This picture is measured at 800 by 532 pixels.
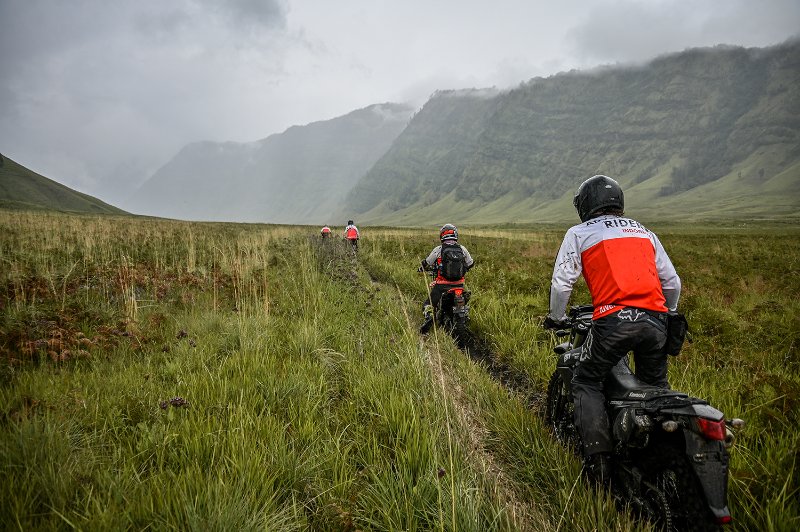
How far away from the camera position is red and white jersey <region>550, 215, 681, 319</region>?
2857 mm

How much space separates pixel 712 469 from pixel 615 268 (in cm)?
147

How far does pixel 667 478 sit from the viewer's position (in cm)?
238

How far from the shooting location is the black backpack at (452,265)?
24.9ft

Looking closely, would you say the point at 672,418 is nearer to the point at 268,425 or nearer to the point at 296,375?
the point at 268,425

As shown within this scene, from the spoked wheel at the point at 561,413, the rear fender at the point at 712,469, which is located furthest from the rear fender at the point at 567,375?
the rear fender at the point at 712,469

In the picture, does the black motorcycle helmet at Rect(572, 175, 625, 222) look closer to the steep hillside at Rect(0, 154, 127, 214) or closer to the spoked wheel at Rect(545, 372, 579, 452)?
the spoked wheel at Rect(545, 372, 579, 452)

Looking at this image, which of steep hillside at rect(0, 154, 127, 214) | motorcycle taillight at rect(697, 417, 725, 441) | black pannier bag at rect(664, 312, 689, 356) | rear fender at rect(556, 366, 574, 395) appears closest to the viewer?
motorcycle taillight at rect(697, 417, 725, 441)

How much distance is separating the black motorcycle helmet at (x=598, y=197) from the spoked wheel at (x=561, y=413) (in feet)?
5.53

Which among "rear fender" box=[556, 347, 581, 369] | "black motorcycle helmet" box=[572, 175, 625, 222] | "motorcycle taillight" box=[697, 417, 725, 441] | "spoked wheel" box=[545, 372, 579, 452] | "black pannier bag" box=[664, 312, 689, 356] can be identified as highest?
"black motorcycle helmet" box=[572, 175, 625, 222]

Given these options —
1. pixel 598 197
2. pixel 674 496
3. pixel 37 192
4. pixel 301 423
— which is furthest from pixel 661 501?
pixel 37 192

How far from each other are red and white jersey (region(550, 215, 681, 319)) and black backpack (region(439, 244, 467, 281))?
4.16 meters

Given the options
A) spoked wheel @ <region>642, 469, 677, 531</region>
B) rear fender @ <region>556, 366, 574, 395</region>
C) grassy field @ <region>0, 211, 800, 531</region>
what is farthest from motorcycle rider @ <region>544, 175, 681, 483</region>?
grassy field @ <region>0, 211, 800, 531</region>

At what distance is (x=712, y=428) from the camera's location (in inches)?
78.4

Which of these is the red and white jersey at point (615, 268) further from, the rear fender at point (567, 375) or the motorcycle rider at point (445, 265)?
the motorcycle rider at point (445, 265)
